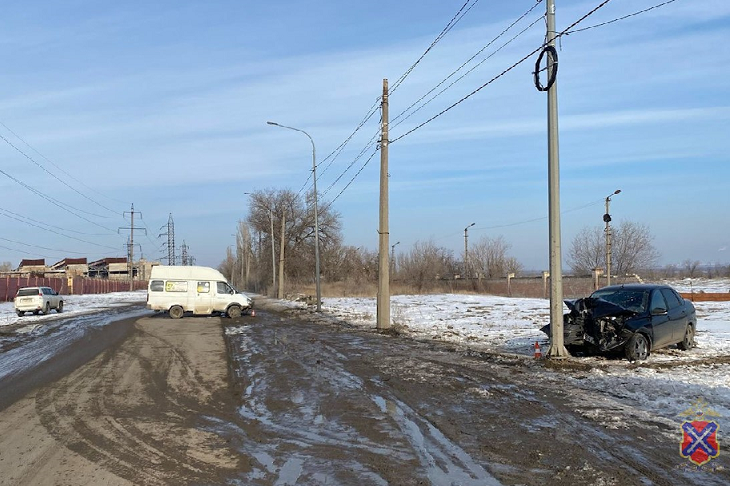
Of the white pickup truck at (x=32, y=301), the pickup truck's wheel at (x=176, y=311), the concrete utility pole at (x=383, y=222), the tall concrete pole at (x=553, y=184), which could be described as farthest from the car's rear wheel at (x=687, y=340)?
the white pickup truck at (x=32, y=301)

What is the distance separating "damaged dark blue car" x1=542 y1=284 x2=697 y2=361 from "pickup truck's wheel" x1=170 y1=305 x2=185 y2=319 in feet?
71.6

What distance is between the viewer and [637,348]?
12.2 meters

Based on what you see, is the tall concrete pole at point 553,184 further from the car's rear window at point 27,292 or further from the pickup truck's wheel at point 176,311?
the car's rear window at point 27,292

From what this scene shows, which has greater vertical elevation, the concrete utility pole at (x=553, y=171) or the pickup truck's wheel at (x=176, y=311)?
the concrete utility pole at (x=553, y=171)

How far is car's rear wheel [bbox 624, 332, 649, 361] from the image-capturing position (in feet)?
39.6

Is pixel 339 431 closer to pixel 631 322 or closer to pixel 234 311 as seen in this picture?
pixel 631 322

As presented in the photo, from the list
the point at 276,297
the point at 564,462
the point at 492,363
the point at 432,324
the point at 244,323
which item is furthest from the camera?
the point at 276,297

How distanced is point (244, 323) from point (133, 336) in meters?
6.50

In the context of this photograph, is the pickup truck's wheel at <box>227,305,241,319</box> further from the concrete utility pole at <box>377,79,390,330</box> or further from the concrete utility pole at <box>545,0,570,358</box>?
the concrete utility pole at <box>545,0,570,358</box>

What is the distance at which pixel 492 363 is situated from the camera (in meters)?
12.7

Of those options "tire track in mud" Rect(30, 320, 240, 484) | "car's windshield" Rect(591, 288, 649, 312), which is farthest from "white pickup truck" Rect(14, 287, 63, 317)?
"car's windshield" Rect(591, 288, 649, 312)

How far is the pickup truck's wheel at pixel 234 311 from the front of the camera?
102 ft

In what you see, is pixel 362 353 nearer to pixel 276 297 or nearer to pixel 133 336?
pixel 133 336

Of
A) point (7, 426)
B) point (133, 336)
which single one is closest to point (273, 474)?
point (7, 426)
